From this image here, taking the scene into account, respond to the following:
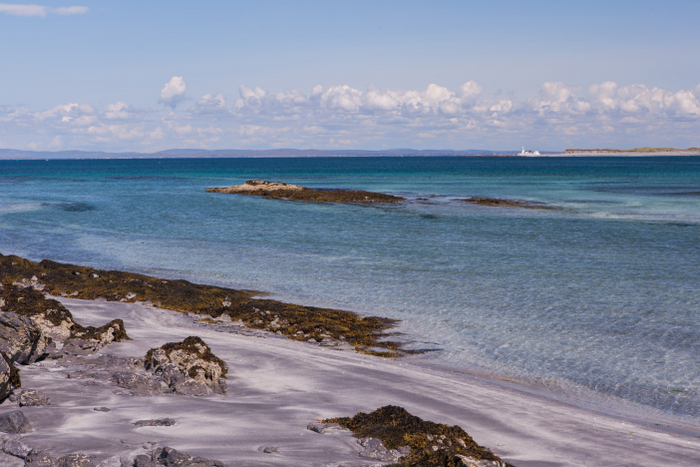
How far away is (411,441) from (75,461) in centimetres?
399

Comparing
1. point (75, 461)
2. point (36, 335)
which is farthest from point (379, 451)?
point (36, 335)

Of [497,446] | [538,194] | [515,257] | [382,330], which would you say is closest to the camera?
[497,446]

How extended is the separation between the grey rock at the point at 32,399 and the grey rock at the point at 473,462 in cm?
557

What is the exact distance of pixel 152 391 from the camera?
916cm

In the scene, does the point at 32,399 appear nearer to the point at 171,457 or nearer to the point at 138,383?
the point at 138,383

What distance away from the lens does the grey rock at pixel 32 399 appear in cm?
777

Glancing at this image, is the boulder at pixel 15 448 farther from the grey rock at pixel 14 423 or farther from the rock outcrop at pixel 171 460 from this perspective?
the rock outcrop at pixel 171 460

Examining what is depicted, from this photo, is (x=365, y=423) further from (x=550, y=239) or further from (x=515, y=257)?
(x=550, y=239)

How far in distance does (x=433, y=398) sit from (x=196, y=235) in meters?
28.1

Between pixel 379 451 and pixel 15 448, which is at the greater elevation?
pixel 15 448

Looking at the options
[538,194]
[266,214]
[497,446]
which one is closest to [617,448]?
[497,446]

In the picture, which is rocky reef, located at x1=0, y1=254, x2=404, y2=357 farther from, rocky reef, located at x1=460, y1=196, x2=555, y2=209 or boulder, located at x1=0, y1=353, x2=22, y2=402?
rocky reef, located at x1=460, y1=196, x2=555, y2=209

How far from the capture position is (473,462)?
6.36 meters

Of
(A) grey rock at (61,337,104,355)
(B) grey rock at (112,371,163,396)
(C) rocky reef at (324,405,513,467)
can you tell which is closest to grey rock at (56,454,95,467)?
(B) grey rock at (112,371,163,396)
